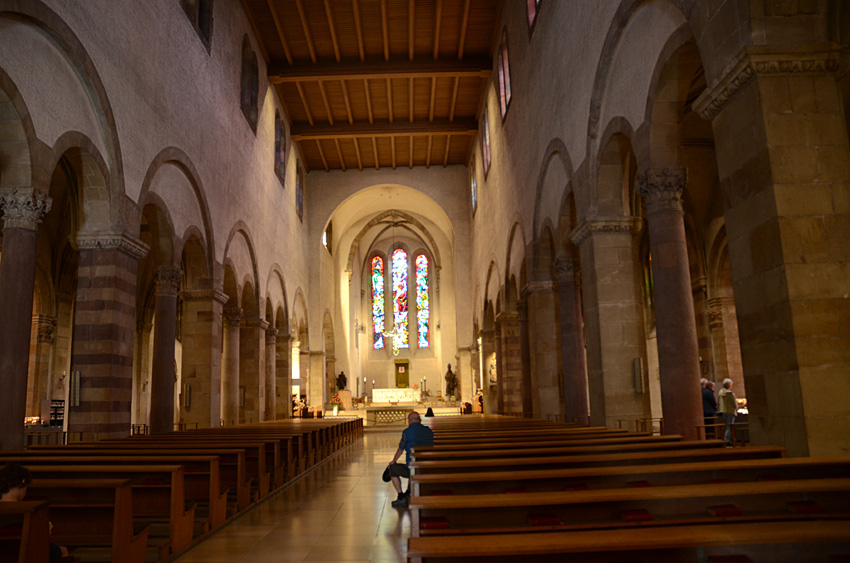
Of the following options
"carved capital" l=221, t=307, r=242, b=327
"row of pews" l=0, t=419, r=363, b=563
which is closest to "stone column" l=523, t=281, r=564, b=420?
"carved capital" l=221, t=307, r=242, b=327

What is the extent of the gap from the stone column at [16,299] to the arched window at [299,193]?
18.2 metres

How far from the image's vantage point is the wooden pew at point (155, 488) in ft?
16.5

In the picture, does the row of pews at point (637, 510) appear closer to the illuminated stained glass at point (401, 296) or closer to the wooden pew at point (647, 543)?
the wooden pew at point (647, 543)

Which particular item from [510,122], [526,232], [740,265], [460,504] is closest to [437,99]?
[510,122]

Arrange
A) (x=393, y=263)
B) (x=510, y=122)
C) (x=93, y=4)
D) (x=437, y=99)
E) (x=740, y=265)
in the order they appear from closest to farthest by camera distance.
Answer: (x=740, y=265)
(x=93, y=4)
(x=510, y=122)
(x=437, y=99)
(x=393, y=263)

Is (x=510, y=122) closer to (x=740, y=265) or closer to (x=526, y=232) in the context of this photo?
(x=526, y=232)

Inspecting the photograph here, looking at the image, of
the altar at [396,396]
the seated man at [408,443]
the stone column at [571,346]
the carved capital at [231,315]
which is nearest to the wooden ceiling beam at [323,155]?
the altar at [396,396]

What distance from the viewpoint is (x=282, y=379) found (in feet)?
79.6

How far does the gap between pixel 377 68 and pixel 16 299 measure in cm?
1549

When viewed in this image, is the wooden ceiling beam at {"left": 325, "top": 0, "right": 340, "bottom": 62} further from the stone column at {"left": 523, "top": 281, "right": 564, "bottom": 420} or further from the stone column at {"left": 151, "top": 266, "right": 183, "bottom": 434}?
the stone column at {"left": 523, "top": 281, "right": 564, "bottom": 420}

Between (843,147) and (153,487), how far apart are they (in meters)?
6.31

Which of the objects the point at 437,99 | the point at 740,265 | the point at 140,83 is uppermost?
the point at 437,99

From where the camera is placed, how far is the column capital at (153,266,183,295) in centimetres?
1330

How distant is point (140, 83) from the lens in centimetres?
1147
